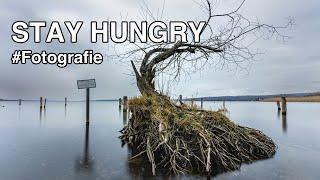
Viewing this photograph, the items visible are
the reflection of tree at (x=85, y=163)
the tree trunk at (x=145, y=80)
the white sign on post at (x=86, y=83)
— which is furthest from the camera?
the white sign on post at (x=86, y=83)

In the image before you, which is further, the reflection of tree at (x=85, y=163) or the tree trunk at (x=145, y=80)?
the tree trunk at (x=145, y=80)

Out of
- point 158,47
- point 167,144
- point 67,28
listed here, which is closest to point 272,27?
point 158,47

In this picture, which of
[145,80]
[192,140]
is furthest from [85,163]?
[145,80]

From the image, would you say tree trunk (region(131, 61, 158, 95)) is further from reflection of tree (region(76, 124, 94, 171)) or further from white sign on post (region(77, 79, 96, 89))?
white sign on post (region(77, 79, 96, 89))

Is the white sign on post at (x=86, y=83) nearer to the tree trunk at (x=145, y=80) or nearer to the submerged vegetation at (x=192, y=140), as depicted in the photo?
the tree trunk at (x=145, y=80)

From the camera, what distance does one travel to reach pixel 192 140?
804 centimetres

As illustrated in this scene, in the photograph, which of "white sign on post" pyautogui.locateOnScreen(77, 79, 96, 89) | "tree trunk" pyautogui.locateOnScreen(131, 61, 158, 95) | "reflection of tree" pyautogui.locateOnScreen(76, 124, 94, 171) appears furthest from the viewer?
"white sign on post" pyautogui.locateOnScreen(77, 79, 96, 89)

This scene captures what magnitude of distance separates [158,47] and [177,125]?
391cm

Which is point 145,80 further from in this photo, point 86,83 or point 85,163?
point 86,83

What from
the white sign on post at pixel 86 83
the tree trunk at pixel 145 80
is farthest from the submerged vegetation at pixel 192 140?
the white sign on post at pixel 86 83

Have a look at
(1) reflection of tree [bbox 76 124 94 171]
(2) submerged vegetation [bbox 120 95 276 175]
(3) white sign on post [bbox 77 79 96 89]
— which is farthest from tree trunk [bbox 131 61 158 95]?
(3) white sign on post [bbox 77 79 96 89]

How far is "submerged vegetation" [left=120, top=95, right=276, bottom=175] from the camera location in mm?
7430

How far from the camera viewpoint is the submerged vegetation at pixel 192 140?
743cm

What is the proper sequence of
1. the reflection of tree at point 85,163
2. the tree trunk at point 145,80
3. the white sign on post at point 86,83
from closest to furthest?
the reflection of tree at point 85,163, the tree trunk at point 145,80, the white sign on post at point 86,83
